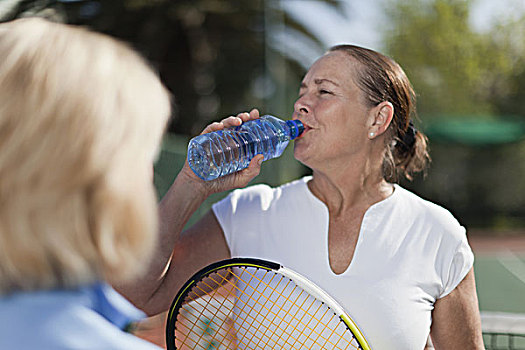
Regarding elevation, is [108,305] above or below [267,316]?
above

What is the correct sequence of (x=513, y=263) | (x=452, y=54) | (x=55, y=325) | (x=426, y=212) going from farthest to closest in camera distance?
(x=452, y=54) → (x=513, y=263) → (x=426, y=212) → (x=55, y=325)

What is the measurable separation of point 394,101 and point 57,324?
1.33m

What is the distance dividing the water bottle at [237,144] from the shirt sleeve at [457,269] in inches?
22.2

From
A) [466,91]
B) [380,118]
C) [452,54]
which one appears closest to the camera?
[380,118]

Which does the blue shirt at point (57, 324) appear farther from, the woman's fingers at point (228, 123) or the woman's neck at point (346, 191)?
the woman's neck at point (346, 191)

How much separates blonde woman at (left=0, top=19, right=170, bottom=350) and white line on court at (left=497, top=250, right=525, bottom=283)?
10.6m

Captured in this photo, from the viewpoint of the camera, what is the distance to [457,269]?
1.73m

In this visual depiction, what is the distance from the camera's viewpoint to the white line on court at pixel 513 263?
11118 mm

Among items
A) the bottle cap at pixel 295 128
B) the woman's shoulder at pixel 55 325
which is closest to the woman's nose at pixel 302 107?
the bottle cap at pixel 295 128

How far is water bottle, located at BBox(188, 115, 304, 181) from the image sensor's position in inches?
70.0

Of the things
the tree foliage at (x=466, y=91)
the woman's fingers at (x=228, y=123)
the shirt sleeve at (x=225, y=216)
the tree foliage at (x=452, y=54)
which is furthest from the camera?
the tree foliage at (x=452, y=54)

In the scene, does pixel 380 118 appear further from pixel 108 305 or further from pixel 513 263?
pixel 513 263

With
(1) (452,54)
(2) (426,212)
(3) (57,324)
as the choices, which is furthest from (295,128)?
(1) (452,54)

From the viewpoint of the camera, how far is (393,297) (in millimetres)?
1695
